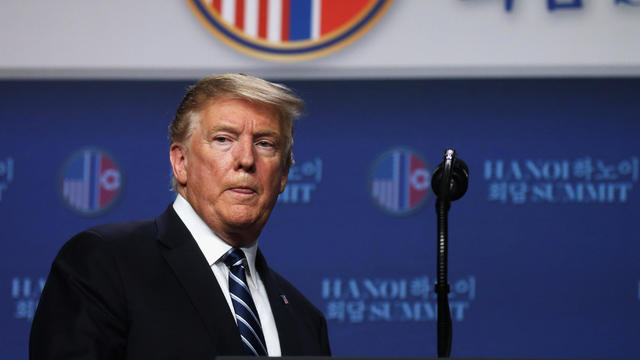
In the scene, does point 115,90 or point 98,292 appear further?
point 115,90

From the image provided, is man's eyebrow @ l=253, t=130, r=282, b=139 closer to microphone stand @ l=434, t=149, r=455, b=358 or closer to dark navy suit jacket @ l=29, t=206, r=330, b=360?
dark navy suit jacket @ l=29, t=206, r=330, b=360

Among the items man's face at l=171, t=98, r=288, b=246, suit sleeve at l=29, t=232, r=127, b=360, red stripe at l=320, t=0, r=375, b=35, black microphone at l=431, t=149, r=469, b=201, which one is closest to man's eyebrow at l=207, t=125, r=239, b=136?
man's face at l=171, t=98, r=288, b=246

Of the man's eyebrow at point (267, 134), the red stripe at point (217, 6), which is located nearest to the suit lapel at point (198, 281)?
the man's eyebrow at point (267, 134)

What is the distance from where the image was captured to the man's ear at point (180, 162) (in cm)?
185

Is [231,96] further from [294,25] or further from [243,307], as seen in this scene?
[294,25]

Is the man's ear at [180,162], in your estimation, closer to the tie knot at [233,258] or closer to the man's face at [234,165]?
the man's face at [234,165]

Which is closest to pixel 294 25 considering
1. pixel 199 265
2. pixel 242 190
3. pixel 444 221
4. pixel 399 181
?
pixel 399 181

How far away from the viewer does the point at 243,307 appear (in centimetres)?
170

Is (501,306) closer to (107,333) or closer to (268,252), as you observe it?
(268,252)

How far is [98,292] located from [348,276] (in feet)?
5.96

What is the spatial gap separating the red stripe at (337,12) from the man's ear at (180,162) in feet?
5.34

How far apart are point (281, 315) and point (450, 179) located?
0.52 meters

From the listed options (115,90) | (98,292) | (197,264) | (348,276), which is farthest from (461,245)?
(98,292)

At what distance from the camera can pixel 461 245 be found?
130 inches
